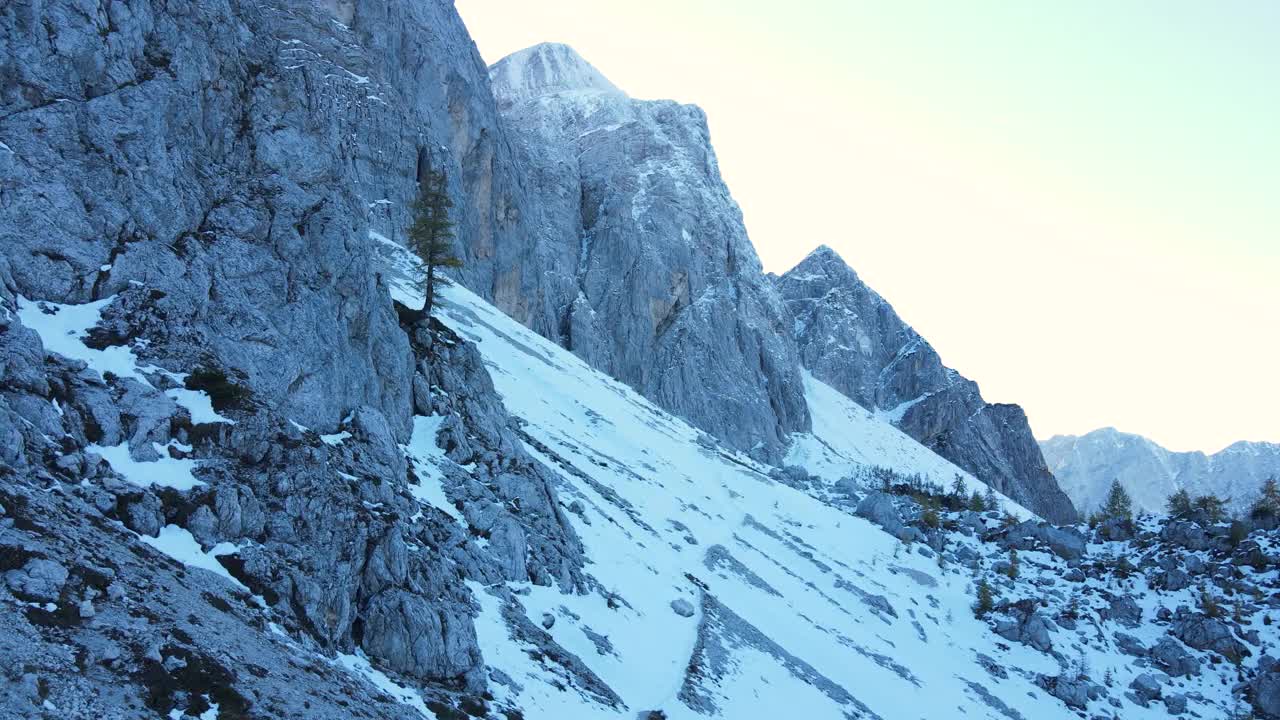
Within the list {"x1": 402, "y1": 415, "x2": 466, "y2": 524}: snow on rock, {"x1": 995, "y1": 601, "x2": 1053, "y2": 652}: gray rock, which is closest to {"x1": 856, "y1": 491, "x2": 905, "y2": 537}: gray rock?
{"x1": 995, "y1": 601, "x2": 1053, "y2": 652}: gray rock

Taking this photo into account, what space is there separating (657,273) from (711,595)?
11823cm

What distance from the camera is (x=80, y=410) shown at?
22.2 m

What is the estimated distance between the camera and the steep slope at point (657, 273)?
15450cm

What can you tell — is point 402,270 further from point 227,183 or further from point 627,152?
point 627,152

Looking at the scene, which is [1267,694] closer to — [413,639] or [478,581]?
[478,581]

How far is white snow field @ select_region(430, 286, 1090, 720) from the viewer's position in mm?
34750

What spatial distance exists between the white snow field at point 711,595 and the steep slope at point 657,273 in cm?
5813

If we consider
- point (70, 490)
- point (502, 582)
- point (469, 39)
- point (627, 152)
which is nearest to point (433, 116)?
point (469, 39)

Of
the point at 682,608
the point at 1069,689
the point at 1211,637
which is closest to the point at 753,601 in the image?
the point at 682,608

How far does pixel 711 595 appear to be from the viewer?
48375mm

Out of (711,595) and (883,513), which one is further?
(883,513)

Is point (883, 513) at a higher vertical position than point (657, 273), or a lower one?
lower

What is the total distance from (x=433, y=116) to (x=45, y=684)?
119369 mm

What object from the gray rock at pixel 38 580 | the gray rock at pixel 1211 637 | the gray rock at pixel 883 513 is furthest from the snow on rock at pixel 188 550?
the gray rock at pixel 1211 637
